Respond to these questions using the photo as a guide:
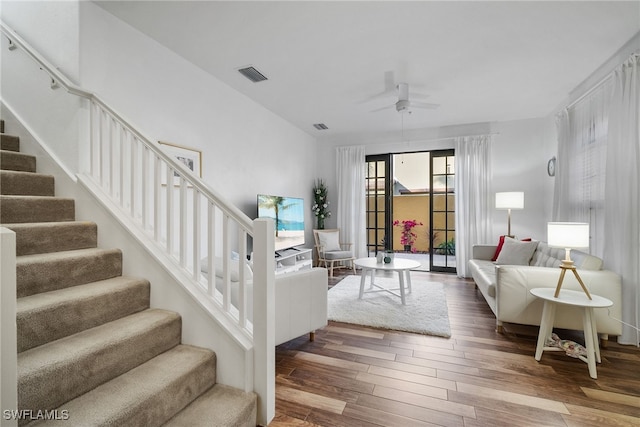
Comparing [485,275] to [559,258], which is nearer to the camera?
[559,258]

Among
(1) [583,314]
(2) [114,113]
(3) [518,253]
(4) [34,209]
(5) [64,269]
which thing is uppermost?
(2) [114,113]

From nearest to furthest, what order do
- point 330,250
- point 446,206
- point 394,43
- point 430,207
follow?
1. point 394,43
2. point 330,250
3. point 446,206
4. point 430,207

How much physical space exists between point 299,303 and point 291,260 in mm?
2225

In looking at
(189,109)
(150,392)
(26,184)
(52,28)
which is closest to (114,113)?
(26,184)

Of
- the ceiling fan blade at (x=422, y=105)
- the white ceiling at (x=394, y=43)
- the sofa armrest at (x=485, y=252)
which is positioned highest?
the white ceiling at (x=394, y=43)

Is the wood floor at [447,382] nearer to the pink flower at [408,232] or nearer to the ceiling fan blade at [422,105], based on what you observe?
the ceiling fan blade at [422,105]

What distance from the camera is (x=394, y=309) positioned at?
11.2ft

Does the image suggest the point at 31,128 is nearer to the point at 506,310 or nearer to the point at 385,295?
the point at 385,295

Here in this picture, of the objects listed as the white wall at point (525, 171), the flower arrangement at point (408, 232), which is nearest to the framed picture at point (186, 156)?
the white wall at point (525, 171)

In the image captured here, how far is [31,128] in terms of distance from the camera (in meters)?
2.32

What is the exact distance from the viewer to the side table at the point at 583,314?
2111mm

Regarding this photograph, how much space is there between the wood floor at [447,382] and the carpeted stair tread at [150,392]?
54 centimetres

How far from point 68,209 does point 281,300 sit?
1650 millimetres

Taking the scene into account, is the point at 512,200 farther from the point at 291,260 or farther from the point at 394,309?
the point at 291,260
